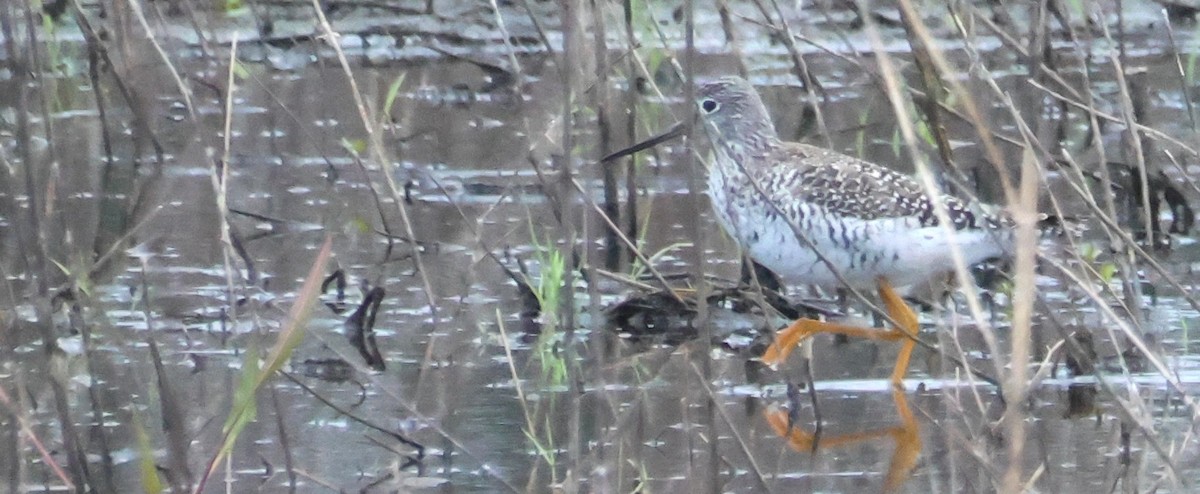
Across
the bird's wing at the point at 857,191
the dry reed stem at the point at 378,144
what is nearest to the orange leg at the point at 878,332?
the bird's wing at the point at 857,191

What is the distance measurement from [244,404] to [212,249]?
→ 3.21 m

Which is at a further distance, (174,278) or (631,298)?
(174,278)

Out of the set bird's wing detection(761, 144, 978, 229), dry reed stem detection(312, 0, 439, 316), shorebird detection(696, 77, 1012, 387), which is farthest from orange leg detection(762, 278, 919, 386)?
dry reed stem detection(312, 0, 439, 316)

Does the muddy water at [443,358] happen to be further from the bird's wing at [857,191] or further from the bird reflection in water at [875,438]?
the bird's wing at [857,191]

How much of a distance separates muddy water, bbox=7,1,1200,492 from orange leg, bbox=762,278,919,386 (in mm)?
58

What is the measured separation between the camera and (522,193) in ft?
22.1

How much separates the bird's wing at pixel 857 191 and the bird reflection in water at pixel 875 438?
0.66 meters

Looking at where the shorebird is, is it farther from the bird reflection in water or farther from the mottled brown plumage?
the bird reflection in water

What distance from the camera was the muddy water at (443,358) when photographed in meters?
3.90

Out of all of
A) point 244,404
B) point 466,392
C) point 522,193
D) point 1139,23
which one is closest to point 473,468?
point 466,392

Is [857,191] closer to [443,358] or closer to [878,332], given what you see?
[878,332]

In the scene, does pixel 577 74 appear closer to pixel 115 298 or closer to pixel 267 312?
pixel 267 312

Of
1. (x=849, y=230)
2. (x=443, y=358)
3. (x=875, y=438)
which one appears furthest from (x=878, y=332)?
(x=443, y=358)

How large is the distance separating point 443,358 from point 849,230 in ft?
3.47
